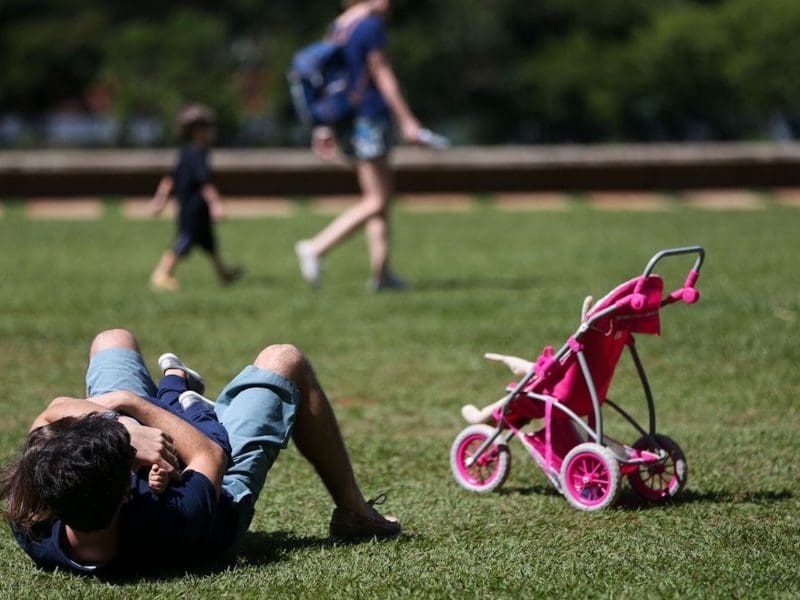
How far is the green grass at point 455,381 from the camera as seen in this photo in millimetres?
4461

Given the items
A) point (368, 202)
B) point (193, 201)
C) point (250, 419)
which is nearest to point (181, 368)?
point (250, 419)

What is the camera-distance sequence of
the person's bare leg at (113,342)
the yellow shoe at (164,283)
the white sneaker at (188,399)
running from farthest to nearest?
the yellow shoe at (164,283) → the person's bare leg at (113,342) → the white sneaker at (188,399)

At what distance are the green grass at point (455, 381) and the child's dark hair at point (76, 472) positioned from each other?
32 centimetres

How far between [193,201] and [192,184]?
143 mm

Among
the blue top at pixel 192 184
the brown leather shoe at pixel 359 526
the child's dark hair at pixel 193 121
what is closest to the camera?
the brown leather shoe at pixel 359 526

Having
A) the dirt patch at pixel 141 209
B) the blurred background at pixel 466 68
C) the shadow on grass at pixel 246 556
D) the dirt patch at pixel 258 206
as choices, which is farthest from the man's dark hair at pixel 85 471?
the blurred background at pixel 466 68

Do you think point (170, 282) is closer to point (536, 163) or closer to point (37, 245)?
point (37, 245)

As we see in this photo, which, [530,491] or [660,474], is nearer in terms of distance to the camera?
[660,474]

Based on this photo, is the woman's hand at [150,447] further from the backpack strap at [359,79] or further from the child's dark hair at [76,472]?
the backpack strap at [359,79]

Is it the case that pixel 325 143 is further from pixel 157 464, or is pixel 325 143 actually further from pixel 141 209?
pixel 141 209

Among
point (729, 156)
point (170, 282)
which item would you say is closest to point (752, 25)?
point (729, 156)

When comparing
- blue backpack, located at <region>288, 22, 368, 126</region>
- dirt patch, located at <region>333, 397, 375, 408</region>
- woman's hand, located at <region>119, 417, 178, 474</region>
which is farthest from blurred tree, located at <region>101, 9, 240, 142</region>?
woman's hand, located at <region>119, 417, 178, 474</region>

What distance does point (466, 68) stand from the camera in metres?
51.1

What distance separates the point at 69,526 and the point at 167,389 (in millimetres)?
735
